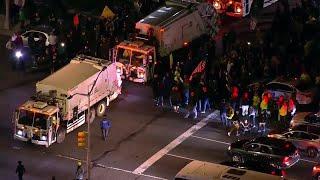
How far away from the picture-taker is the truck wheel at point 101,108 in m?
45.1

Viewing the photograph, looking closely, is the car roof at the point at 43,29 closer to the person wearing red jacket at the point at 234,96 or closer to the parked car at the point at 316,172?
the person wearing red jacket at the point at 234,96

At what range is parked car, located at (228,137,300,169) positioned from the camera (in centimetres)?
3881

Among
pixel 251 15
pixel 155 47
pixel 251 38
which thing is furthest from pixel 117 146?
pixel 251 15

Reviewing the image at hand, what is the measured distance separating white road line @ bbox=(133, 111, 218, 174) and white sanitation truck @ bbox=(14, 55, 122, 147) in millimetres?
3999

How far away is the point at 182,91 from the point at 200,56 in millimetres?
4776

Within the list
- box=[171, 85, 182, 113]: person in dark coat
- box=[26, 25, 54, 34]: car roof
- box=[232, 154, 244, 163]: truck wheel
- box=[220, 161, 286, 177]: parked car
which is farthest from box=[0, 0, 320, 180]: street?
box=[26, 25, 54, 34]: car roof

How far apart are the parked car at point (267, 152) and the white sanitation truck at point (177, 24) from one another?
12.5m

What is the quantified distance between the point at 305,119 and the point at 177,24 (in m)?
12.5

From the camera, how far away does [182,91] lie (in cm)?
4572

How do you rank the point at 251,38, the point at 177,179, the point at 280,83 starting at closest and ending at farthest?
the point at 177,179 < the point at 280,83 < the point at 251,38

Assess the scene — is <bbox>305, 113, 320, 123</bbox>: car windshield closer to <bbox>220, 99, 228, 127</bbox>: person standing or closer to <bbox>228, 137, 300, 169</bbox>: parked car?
<bbox>228, 137, 300, 169</bbox>: parked car

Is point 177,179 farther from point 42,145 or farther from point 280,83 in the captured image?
point 280,83

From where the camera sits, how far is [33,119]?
4144 centimetres

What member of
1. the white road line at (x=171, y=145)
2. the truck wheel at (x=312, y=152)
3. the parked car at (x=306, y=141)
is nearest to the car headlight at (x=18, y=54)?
the white road line at (x=171, y=145)
